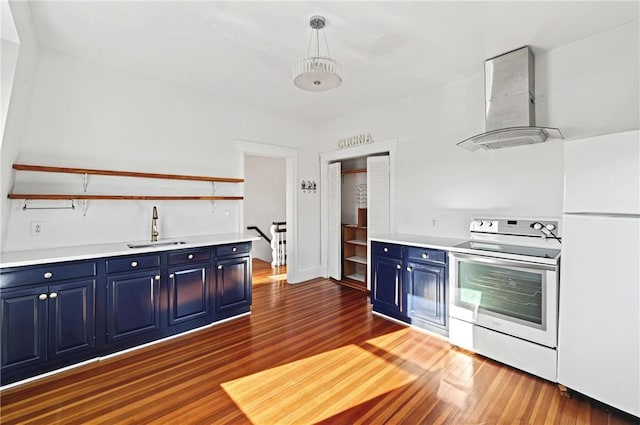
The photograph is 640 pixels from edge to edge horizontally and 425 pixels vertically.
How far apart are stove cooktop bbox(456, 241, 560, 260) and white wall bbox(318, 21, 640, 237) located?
0.37 meters

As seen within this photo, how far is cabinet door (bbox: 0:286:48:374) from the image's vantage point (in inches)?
85.7

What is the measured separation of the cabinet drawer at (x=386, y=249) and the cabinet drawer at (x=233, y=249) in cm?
160

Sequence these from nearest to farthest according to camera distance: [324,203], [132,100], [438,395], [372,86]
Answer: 1. [438,395]
2. [132,100]
3. [372,86]
4. [324,203]

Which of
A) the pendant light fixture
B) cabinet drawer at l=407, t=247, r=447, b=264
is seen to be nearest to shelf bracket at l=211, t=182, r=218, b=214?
the pendant light fixture

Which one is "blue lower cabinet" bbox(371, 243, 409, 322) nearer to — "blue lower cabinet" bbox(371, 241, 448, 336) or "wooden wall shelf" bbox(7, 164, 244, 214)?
"blue lower cabinet" bbox(371, 241, 448, 336)

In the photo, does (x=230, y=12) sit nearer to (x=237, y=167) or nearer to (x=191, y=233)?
(x=237, y=167)

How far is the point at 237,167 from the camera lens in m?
4.25

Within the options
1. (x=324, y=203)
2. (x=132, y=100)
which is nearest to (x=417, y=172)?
(x=324, y=203)

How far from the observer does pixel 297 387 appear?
2.25 meters

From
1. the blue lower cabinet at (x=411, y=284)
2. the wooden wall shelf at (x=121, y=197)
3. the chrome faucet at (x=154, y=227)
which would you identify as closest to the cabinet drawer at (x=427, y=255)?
the blue lower cabinet at (x=411, y=284)

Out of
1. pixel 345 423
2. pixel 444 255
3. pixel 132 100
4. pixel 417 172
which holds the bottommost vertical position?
pixel 345 423

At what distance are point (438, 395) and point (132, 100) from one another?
421 centimetres

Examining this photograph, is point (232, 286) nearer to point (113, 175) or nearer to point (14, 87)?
point (113, 175)

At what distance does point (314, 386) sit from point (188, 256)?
182 cm
